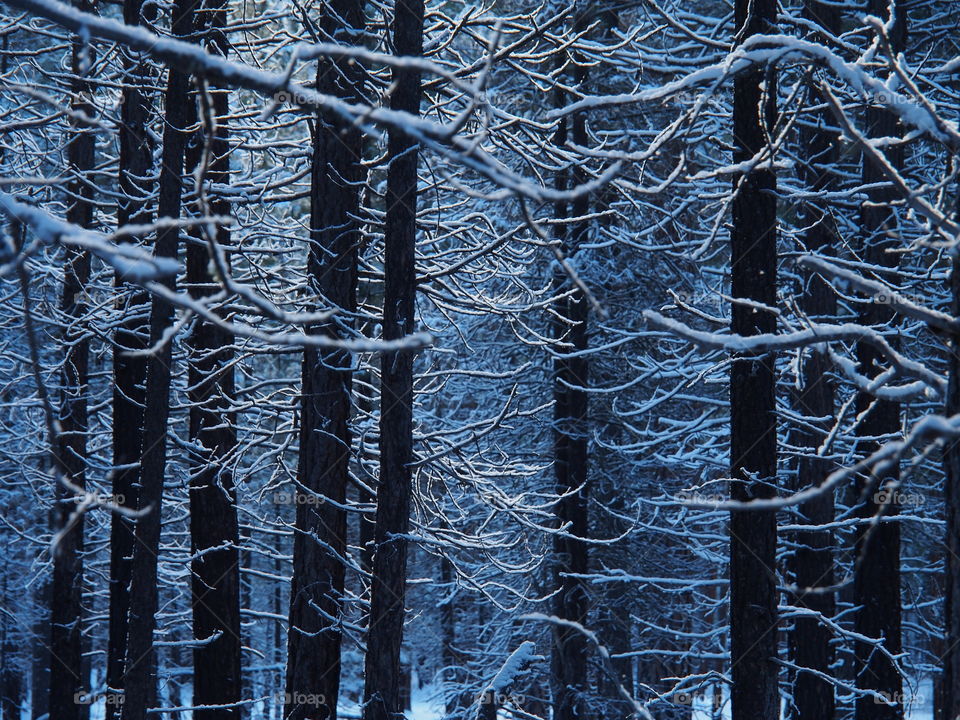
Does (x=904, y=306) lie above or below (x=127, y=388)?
below

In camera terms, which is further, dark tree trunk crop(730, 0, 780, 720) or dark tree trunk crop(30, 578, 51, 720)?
dark tree trunk crop(30, 578, 51, 720)

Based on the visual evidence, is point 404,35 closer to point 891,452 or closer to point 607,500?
point 891,452

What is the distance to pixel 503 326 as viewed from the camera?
15641 millimetres

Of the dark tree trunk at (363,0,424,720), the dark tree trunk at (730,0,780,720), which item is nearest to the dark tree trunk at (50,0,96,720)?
the dark tree trunk at (363,0,424,720)

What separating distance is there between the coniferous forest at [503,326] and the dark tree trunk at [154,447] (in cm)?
3

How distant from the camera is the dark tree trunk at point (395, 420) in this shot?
627cm

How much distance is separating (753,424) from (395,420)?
2.66 m

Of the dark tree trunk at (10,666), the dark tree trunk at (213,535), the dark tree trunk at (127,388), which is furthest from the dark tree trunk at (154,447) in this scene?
the dark tree trunk at (10,666)

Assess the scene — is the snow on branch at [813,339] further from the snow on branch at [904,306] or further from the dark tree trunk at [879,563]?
the dark tree trunk at [879,563]

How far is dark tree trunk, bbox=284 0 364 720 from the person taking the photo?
23.2 ft

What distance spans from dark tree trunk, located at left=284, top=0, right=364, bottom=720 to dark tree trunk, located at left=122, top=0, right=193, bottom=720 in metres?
1.24

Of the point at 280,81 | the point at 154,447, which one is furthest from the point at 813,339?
the point at 154,447

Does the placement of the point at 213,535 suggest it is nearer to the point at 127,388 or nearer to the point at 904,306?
the point at 127,388

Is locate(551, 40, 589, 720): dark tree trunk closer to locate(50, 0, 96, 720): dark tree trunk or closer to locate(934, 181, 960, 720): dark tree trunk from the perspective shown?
locate(50, 0, 96, 720): dark tree trunk
